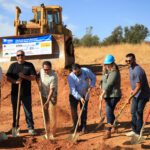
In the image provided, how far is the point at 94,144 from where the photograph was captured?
8266mm

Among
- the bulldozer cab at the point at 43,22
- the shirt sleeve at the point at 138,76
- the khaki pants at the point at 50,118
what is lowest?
the khaki pants at the point at 50,118

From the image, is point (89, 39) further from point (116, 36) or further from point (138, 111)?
point (138, 111)

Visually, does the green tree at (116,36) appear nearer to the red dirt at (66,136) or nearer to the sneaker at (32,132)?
the red dirt at (66,136)

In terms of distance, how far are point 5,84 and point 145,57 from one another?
14.7 metres

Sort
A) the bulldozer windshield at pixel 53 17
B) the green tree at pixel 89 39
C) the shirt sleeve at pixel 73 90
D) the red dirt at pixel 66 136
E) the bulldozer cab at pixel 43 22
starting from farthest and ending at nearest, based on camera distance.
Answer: the green tree at pixel 89 39 → the bulldozer windshield at pixel 53 17 → the bulldozer cab at pixel 43 22 → the shirt sleeve at pixel 73 90 → the red dirt at pixel 66 136

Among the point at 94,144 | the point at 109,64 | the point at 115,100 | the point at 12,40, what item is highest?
the point at 12,40

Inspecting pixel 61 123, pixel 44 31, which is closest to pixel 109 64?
pixel 61 123

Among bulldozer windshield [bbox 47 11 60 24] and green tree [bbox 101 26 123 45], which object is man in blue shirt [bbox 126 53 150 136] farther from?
green tree [bbox 101 26 123 45]

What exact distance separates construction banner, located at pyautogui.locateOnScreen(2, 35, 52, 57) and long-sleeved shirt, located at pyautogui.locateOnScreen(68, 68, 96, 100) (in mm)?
9773

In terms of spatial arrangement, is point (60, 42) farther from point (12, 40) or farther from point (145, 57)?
point (145, 57)

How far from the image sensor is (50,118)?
29.1 ft

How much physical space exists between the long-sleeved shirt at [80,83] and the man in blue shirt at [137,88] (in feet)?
3.86

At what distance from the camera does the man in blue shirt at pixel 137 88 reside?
7938 mm

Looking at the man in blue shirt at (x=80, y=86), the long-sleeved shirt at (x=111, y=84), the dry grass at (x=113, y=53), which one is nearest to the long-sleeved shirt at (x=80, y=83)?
the man in blue shirt at (x=80, y=86)
